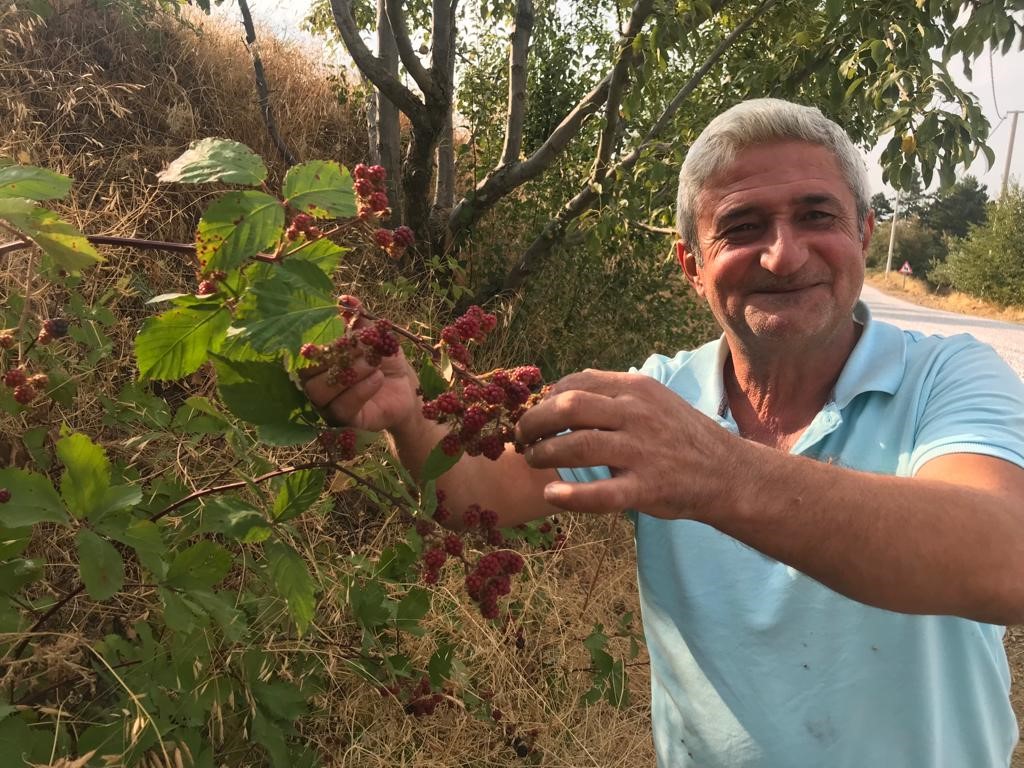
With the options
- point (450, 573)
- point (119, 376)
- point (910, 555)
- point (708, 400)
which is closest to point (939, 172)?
point (708, 400)

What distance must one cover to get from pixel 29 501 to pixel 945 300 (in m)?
32.3

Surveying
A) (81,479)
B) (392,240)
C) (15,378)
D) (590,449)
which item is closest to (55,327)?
(15,378)

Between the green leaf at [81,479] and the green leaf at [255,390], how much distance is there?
357 mm

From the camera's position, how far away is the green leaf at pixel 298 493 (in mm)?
1115

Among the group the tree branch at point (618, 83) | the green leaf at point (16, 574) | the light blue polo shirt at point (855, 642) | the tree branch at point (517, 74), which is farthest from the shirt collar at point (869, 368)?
the tree branch at point (517, 74)

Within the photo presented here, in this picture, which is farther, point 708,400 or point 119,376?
point 119,376

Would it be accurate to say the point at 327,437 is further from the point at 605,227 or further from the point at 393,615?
the point at 605,227

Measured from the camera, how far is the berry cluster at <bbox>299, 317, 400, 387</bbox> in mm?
911

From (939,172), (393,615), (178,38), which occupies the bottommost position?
(393,615)

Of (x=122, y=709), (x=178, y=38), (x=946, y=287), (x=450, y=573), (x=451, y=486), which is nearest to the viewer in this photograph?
(x=122, y=709)

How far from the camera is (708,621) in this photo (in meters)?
1.62

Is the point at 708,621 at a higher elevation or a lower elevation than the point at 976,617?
lower

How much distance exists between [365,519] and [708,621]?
2.31 meters

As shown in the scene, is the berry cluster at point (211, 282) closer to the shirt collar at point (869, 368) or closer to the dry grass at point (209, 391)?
the dry grass at point (209, 391)
